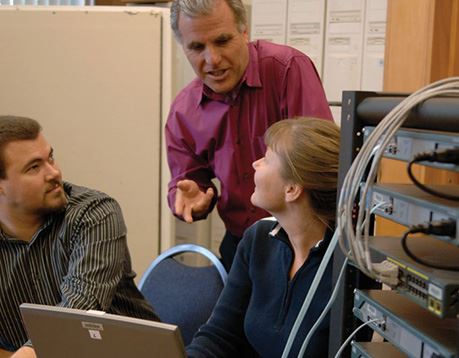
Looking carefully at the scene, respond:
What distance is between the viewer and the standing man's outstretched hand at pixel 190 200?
73.0 inches

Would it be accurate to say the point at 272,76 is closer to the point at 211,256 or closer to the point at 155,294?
the point at 211,256

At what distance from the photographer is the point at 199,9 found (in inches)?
73.5

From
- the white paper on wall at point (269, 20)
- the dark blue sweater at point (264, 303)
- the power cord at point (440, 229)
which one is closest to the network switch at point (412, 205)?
the power cord at point (440, 229)

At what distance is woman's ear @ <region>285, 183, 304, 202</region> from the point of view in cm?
145

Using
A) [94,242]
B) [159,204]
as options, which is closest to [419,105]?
[94,242]

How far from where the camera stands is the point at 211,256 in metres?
1.87

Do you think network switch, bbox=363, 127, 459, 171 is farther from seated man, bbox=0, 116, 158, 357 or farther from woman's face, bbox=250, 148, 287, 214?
seated man, bbox=0, 116, 158, 357

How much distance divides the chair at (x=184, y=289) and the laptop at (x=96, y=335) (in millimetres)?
674

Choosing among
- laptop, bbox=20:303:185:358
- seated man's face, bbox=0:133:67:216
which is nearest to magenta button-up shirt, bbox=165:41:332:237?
seated man's face, bbox=0:133:67:216

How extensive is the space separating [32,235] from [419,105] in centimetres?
129

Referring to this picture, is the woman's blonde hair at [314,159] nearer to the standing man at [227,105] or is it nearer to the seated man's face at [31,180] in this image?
the standing man at [227,105]

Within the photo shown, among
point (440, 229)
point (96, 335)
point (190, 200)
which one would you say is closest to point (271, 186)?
point (190, 200)

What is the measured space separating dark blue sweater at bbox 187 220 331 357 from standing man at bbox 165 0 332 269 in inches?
13.3

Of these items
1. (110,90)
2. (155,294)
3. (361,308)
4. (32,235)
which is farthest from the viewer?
(110,90)
